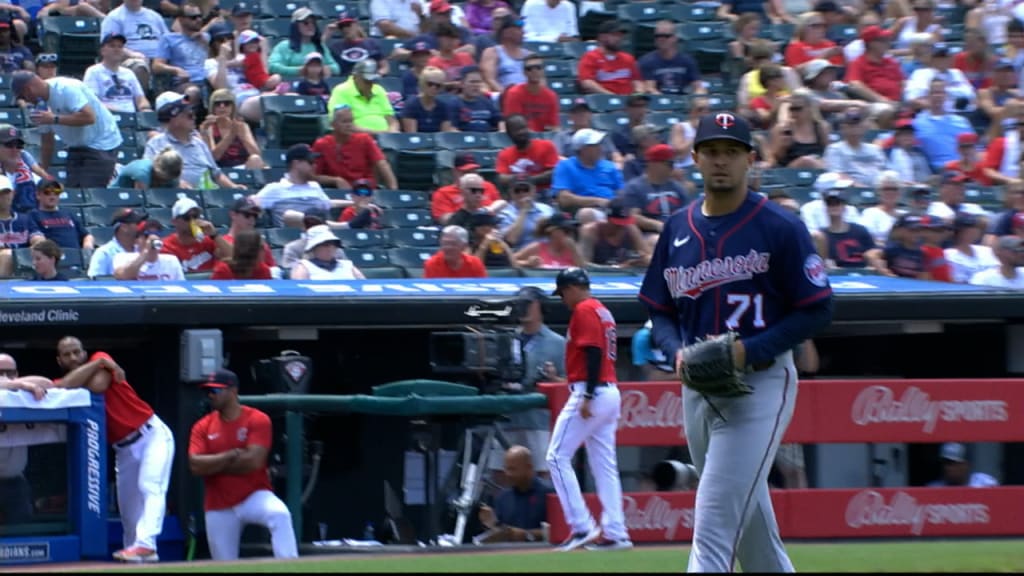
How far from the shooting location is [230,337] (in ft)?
32.2

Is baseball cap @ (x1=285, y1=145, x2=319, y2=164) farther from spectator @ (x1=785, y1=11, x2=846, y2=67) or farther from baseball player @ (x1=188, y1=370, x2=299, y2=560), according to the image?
spectator @ (x1=785, y1=11, x2=846, y2=67)

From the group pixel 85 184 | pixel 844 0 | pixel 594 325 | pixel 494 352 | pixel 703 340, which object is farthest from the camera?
pixel 844 0

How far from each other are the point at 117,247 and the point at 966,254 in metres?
5.87

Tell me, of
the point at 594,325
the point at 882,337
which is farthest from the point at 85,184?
the point at 882,337

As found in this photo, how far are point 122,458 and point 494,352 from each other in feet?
6.83

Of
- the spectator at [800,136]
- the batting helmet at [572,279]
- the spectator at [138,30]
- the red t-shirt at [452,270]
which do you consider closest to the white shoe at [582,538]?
the batting helmet at [572,279]

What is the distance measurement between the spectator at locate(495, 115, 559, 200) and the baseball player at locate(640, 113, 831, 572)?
781 centimetres

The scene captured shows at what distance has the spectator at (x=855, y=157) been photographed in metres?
Answer: 13.4

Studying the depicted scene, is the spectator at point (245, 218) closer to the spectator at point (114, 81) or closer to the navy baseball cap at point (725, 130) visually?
the spectator at point (114, 81)

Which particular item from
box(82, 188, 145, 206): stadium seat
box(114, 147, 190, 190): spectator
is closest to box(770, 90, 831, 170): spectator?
box(114, 147, 190, 190): spectator

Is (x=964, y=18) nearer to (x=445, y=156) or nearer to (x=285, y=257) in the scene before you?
(x=445, y=156)

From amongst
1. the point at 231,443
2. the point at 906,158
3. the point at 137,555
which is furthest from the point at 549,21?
the point at 137,555

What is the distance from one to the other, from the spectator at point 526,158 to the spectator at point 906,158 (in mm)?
2908

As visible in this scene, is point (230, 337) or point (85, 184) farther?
point (85, 184)
